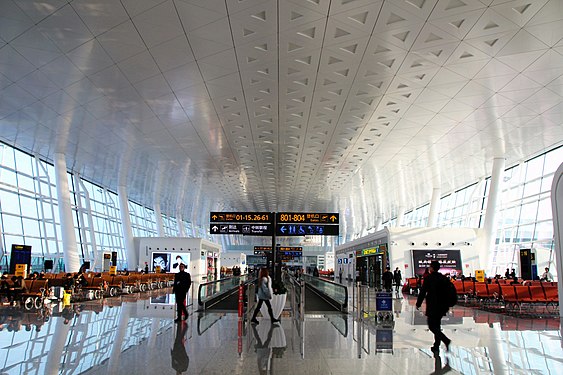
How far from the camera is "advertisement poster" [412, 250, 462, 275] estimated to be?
1166 inches

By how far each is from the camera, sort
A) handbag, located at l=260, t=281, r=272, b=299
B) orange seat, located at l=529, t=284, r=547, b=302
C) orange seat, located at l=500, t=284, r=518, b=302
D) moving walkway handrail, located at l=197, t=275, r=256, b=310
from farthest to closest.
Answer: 1. orange seat, located at l=500, t=284, r=518, b=302
2. orange seat, located at l=529, t=284, r=547, b=302
3. moving walkway handrail, located at l=197, t=275, r=256, b=310
4. handbag, located at l=260, t=281, r=272, b=299

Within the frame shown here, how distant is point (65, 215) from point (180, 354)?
2200 centimetres

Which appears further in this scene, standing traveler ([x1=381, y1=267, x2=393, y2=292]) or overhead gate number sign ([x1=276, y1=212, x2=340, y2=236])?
standing traveler ([x1=381, y1=267, x2=393, y2=292])

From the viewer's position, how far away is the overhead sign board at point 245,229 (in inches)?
715

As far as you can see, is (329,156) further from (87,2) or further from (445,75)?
(87,2)

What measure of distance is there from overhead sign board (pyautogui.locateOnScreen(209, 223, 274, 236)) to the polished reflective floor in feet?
20.6

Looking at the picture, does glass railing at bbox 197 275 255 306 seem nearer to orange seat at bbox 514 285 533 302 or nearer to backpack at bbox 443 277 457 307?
backpack at bbox 443 277 457 307

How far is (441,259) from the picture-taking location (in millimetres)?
29797

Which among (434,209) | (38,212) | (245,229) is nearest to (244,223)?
(245,229)

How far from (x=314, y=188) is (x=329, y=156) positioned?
11.3 metres

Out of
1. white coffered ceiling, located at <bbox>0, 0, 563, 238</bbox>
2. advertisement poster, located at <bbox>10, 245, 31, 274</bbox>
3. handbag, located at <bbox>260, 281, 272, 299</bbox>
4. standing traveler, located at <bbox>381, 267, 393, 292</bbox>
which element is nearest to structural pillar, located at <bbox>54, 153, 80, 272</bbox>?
Answer: white coffered ceiling, located at <bbox>0, 0, 563, 238</bbox>

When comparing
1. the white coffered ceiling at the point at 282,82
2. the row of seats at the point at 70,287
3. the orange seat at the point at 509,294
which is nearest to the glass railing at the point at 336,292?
the orange seat at the point at 509,294

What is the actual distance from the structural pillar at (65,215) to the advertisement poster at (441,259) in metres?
20.5

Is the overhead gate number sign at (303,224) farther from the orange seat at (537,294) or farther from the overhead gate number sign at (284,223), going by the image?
the orange seat at (537,294)
